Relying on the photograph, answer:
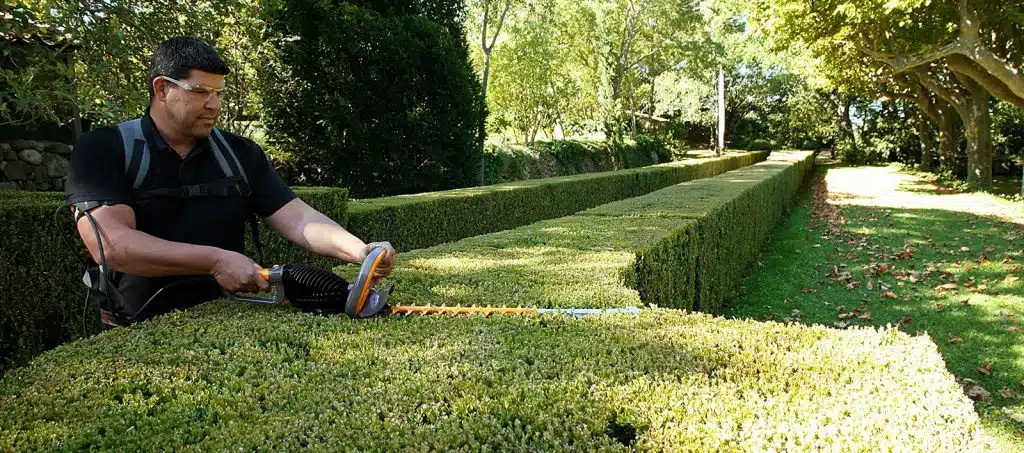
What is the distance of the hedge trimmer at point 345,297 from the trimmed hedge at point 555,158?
594 inches

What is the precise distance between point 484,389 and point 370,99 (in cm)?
1032

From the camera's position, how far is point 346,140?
10.9m

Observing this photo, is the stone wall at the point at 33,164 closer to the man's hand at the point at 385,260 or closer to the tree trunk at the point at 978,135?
the man's hand at the point at 385,260

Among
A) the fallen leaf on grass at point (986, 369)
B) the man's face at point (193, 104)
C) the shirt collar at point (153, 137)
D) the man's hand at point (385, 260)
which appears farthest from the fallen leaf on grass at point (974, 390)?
the shirt collar at point (153, 137)

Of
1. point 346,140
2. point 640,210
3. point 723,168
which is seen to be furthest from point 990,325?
point 723,168

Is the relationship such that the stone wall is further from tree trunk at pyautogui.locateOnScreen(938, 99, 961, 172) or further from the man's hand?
tree trunk at pyautogui.locateOnScreen(938, 99, 961, 172)

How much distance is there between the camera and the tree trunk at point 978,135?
63.0ft

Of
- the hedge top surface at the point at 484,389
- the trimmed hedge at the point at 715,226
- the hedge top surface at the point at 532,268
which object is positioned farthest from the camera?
the trimmed hedge at the point at 715,226

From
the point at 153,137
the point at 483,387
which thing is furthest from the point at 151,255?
the point at 483,387

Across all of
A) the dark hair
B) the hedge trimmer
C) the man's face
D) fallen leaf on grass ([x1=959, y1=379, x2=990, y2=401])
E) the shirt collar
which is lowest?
fallen leaf on grass ([x1=959, y1=379, x2=990, y2=401])

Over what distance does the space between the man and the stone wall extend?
793 centimetres

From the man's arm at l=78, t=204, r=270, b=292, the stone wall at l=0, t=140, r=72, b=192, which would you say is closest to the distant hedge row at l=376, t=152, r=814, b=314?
the man's arm at l=78, t=204, r=270, b=292

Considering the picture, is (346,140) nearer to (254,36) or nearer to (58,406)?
(254,36)

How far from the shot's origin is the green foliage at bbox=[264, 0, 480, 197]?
1055cm
